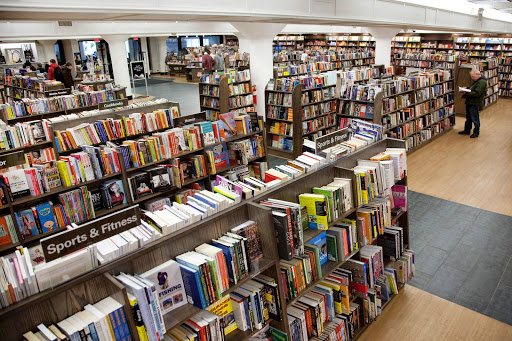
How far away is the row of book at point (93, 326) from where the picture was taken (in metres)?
1.79

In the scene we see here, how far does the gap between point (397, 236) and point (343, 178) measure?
1102mm

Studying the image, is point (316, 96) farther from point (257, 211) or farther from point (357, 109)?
point (257, 211)

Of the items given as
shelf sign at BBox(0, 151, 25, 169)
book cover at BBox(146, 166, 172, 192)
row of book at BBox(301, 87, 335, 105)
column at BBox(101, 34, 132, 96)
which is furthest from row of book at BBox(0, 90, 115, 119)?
row of book at BBox(301, 87, 335, 105)

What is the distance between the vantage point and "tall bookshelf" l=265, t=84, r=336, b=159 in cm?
850

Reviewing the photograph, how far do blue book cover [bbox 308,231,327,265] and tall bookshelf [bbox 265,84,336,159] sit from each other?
209 inches

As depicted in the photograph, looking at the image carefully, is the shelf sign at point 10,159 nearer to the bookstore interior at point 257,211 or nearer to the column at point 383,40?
the bookstore interior at point 257,211

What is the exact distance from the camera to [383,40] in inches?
499

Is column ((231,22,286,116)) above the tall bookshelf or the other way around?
above

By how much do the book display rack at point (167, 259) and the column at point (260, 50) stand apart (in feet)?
22.2

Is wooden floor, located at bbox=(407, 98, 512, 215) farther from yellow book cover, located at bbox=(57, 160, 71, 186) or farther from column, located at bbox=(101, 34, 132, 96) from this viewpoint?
column, located at bbox=(101, 34, 132, 96)

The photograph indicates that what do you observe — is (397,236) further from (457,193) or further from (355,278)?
(457,193)

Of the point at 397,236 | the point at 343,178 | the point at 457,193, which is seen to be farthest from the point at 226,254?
the point at 457,193

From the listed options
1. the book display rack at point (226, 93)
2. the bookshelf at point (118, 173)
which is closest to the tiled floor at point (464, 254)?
the bookshelf at point (118, 173)

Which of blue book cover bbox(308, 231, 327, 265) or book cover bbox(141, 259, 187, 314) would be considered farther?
blue book cover bbox(308, 231, 327, 265)
